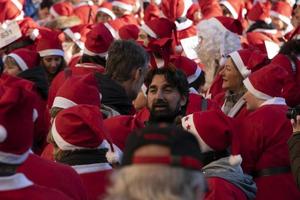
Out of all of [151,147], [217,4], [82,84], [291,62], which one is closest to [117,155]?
[82,84]

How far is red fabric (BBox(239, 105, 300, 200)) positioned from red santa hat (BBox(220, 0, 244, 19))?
274 inches

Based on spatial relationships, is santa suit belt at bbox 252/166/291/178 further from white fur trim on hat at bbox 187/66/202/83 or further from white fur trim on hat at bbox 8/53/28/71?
white fur trim on hat at bbox 8/53/28/71

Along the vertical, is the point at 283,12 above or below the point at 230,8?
below

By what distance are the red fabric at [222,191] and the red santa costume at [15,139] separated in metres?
1.60

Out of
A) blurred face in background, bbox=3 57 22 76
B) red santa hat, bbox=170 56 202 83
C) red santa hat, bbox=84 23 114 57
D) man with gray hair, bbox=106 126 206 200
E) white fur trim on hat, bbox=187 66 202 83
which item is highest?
man with gray hair, bbox=106 126 206 200

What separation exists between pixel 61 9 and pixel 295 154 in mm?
9628

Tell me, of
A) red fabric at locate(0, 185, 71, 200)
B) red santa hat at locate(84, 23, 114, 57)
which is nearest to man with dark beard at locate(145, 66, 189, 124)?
red santa hat at locate(84, 23, 114, 57)

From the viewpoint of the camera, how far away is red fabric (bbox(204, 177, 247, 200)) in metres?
5.68

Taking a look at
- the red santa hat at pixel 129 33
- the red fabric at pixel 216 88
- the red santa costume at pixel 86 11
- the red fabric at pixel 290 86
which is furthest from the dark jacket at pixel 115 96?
the red santa costume at pixel 86 11

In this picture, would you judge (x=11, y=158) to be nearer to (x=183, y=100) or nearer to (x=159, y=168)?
(x=159, y=168)

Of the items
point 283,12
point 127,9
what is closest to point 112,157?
point 283,12

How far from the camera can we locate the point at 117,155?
18.5 ft

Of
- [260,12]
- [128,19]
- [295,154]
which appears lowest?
[128,19]

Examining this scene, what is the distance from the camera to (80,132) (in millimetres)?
5586
